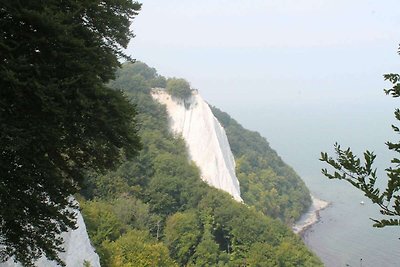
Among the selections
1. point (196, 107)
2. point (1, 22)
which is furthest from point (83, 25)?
point (196, 107)

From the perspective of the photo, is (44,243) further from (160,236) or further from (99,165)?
(160,236)

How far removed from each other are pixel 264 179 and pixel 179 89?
2844 centimetres

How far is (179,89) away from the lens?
68625 millimetres

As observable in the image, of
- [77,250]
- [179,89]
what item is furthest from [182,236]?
[179,89]

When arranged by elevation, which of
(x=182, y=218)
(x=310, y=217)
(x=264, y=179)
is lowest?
(x=182, y=218)

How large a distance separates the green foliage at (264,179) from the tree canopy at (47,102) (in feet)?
215

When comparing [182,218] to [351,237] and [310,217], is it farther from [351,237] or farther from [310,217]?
[310,217]

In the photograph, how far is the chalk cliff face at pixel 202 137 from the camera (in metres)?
64.1

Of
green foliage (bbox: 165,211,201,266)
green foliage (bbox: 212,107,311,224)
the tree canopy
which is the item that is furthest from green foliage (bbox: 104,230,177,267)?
green foliage (bbox: 212,107,311,224)

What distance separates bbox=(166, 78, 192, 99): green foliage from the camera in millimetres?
68500

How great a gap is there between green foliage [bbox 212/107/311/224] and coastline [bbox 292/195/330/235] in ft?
4.05

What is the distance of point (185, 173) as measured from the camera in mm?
53062

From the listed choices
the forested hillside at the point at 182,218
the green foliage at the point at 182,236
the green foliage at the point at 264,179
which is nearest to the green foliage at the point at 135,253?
the forested hillside at the point at 182,218

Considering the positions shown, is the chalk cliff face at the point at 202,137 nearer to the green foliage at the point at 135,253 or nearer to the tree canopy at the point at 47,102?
the green foliage at the point at 135,253
